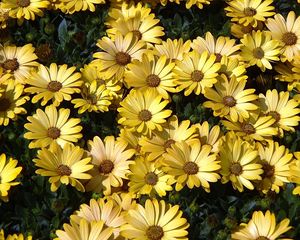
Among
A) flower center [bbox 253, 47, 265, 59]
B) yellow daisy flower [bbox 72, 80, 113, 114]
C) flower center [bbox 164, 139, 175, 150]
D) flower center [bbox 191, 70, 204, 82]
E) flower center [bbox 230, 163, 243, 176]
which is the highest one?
flower center [bbox 253, 47, 265, 59]

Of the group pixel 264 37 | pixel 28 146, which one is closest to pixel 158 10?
pixel 264 37

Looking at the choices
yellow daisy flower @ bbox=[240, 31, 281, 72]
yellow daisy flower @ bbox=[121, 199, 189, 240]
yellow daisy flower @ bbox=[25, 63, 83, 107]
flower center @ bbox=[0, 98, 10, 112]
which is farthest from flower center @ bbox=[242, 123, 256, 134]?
flower center @ bbox=[0, 98, 10, 112]

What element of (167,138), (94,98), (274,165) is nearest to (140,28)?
(94,98)

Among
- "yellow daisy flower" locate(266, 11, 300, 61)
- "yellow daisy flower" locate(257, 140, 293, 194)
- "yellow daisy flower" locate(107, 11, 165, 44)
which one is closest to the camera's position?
"yellow daisy flower" locate(257, 140, 293, 194)

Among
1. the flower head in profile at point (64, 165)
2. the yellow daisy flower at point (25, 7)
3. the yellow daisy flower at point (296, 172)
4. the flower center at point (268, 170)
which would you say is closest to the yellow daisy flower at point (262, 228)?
the yellow daisy flower at point (296, 172)

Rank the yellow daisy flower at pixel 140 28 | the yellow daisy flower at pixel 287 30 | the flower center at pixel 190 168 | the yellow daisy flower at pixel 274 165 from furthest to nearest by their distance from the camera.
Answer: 1. the yellow daisy flower at pixel 287 30
2. the yellow daisy flower at pixel 140 28
3. the yellow daisy flower at pixel 274 165
4. the flower center at pixel 190 168

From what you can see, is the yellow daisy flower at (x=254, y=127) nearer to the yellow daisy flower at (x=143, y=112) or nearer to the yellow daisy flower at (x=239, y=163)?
the yellow daisy flower at (x=239, y=163)

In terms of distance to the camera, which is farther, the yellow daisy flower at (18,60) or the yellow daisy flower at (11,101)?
the yellow daisy flower at (18,60)

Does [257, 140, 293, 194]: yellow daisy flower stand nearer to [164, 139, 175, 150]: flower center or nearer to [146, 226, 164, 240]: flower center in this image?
[164, 139, 175, 150]: flower center
